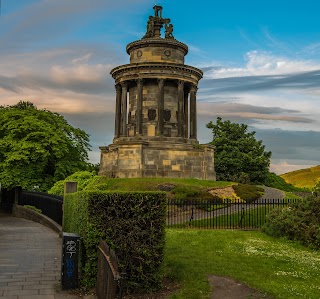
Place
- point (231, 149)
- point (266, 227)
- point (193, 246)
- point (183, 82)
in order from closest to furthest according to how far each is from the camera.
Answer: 1. point (193, 246)
2. point (266, 227)
3. point (183, 82)
4. point (231, 149)

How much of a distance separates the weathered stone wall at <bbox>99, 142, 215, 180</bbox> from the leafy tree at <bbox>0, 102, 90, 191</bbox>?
18.4 feet

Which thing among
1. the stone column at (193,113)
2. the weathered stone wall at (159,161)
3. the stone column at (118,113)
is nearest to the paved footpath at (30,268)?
the weathered stone wall at (159,161)

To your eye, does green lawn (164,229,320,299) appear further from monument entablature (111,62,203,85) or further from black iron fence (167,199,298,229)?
monument entablature (111,62,203,85)

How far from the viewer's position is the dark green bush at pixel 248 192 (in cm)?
3238

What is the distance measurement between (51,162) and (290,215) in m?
28.0

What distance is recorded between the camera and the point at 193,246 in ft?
50.6

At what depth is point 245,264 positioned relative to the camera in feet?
40.1

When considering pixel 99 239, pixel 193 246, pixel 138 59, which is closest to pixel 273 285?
pixel 99 239

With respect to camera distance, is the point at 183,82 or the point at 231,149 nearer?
the point at 183,82

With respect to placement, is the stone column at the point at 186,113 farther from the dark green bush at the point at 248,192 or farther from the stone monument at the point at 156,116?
the dark green bush at the point at 248,192

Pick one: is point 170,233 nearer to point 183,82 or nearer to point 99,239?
point 99,239

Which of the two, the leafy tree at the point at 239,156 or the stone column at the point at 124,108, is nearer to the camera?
the stone column at the point at 124,108

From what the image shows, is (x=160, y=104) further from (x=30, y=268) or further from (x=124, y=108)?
(x=30, y=268)

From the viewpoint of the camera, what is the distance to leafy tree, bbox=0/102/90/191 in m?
38.6
